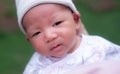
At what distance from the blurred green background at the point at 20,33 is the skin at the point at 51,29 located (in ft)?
8.81

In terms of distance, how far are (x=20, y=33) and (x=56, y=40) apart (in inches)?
150

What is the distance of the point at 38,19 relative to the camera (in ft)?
7.84

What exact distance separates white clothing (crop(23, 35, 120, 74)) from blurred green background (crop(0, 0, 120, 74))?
2595 mm

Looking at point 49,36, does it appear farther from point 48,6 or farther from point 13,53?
point 13,53

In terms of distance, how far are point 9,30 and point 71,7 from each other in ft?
12.8

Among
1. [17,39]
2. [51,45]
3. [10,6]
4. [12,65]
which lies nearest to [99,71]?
[51,45]

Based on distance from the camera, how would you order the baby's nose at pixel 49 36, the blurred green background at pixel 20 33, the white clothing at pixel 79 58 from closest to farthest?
the baby's nose at pixel 49 36 < the white clothing at pixel 79 58 < the blurred green background at pixel 20 33

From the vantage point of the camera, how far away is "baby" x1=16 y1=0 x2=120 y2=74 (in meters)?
2.39

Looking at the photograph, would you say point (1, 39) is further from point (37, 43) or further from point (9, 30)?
point (37, 43)

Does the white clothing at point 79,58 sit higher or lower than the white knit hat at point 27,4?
lower

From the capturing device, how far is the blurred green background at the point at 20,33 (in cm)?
542

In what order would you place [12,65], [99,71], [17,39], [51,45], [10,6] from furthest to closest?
[10,6] → [17,39] → [12,65] → [51,45] → [99,71]

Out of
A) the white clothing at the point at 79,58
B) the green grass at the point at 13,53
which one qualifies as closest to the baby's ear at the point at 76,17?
the white clothing at the point at 79,58

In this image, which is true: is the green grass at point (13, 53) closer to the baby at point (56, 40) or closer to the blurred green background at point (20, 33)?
the blurred green background at point (20, 33)
